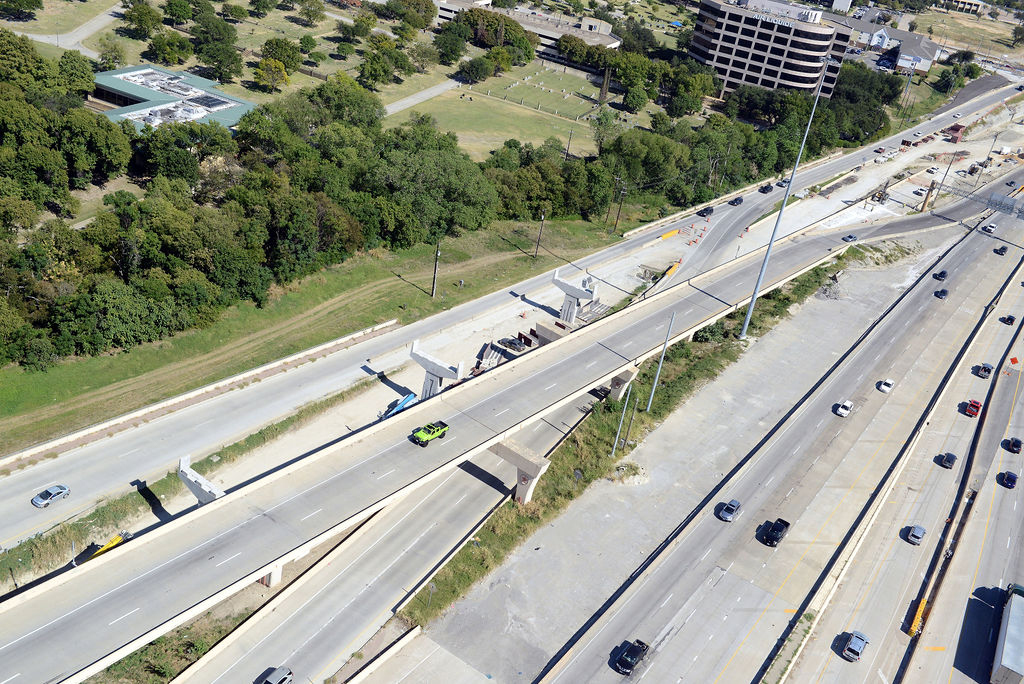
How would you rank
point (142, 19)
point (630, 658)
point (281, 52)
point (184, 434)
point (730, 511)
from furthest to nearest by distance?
point (142, 19)
point (281, 52)
point (184, 434)
point (730, 511)
point (630, 658)

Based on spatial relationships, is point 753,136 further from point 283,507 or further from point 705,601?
point 283,507

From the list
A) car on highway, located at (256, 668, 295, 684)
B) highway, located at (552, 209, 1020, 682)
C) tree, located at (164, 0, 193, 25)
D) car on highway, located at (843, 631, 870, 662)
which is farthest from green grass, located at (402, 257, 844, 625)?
tree, located at (164, 0, 193, 25)

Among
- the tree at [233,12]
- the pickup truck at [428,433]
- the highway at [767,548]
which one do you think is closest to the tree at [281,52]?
the tree at [233,12]

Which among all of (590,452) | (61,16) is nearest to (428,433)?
(590,452)

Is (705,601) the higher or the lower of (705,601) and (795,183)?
the lower

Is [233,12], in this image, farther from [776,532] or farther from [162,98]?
[776,532]

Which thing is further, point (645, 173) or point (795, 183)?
point (795, 183)

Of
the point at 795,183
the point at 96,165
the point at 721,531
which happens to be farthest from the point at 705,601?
the point at 795,183
